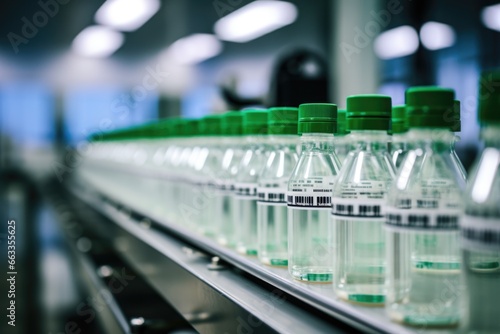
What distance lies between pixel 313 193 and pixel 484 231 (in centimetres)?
39

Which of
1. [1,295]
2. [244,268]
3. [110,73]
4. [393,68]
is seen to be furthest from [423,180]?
[110,73]

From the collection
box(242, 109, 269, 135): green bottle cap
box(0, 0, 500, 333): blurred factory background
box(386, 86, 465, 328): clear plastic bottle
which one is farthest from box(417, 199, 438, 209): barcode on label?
box(0, 0, 500, 333): blurred factory background

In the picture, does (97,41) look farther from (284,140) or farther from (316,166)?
(316,166)

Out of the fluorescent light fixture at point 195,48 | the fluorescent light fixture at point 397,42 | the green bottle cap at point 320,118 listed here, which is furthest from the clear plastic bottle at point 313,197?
the fluorescent light fixture at point 195,48

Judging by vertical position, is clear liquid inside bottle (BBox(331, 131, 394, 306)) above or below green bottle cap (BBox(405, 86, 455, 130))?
below

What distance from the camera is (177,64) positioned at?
24.3 ft

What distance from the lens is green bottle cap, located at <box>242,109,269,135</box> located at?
1361 mm

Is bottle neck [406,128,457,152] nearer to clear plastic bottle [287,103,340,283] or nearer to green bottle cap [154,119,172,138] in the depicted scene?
clear plastic bottle [287,103,340,283]

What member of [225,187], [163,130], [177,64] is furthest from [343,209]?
[177,64]

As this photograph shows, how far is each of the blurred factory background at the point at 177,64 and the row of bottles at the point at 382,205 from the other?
170 cm

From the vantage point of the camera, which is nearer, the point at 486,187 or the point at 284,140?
the point at 486,187

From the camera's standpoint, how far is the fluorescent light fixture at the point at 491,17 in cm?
320

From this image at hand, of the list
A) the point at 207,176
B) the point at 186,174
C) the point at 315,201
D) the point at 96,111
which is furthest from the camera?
the point at 96,111

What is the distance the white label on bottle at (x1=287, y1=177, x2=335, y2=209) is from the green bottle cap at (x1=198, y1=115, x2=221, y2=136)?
0.69m
